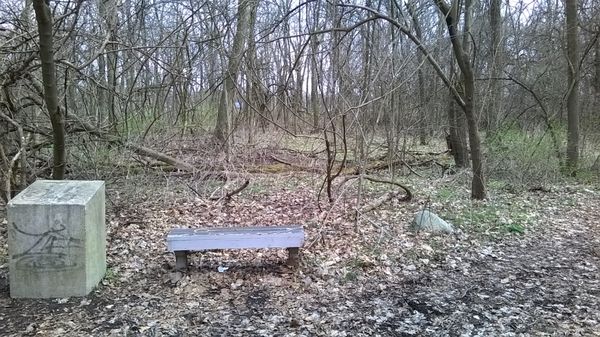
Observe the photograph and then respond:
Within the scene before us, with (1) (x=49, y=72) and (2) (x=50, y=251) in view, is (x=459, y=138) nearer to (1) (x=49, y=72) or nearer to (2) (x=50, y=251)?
(1) (x=49, y=72)

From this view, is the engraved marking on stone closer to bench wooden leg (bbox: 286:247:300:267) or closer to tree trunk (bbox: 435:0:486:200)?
bench wooden leg (bbox: 286:247:300:267)

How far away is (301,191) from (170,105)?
4237 mm

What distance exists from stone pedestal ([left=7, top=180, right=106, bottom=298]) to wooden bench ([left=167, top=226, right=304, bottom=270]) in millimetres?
747

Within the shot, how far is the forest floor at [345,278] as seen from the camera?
357cm

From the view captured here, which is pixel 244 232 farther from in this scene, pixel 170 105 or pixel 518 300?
pixel 170 105

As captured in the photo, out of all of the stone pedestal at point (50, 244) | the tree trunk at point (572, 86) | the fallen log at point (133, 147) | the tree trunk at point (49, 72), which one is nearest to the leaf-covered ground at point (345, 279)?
the stone pedestal at point (50, 244)

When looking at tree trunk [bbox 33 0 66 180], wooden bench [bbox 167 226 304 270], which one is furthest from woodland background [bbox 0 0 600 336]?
wooden bench [bbox 167 226 304 270]

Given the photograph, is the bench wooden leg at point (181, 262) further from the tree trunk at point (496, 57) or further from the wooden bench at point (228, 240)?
the tree trunk at point (496, 57)

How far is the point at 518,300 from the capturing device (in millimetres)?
4012

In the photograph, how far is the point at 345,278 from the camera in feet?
14.7

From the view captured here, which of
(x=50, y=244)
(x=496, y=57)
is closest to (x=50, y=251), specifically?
(x=50, y=244)

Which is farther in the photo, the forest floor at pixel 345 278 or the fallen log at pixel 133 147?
the fallen log at pixel 133 147

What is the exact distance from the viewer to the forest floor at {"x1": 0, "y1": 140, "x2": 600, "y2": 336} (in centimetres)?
357

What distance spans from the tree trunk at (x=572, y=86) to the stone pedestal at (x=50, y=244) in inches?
377
